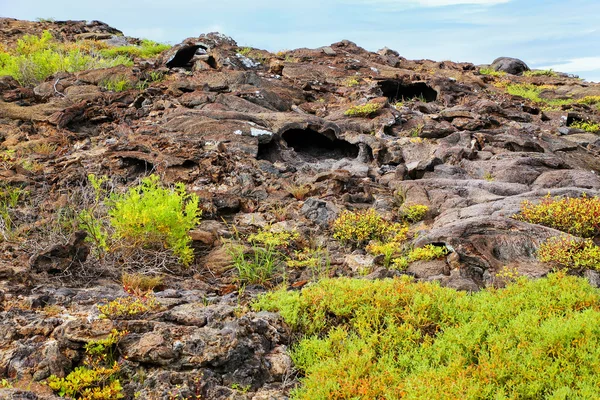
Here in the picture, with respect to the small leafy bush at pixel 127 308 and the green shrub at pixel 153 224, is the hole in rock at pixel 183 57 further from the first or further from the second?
the small leafy bush at pixel 127 308

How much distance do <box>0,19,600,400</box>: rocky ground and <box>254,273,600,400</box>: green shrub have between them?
0.42 m

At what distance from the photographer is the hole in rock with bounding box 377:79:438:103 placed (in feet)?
66.3

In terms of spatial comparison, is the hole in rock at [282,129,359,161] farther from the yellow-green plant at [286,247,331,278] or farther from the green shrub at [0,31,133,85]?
the green shrub at [0,31,133,85]

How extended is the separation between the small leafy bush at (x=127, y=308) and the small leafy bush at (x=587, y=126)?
17.9 meters

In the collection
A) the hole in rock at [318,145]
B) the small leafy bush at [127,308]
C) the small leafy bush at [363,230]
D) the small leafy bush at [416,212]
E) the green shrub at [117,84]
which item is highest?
the green shrub at [117,84]

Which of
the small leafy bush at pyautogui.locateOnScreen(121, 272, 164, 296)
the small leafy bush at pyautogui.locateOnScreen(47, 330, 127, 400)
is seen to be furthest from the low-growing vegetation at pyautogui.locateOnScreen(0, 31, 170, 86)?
the small leafy bush at pyautogui.locateOnScreen(47, 330, 127, 400)

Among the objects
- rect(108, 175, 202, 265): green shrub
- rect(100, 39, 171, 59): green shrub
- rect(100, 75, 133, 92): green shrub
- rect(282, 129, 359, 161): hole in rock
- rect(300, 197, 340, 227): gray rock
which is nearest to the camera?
rect(108, 175, 202, 265): green shrub

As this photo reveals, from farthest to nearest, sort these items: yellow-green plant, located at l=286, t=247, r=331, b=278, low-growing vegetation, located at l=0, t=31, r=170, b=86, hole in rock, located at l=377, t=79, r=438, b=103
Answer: hole in rock, located at l=377, t=79, r=438, b=103 → low-growing vegetation, located at l=0, t=31, r=170, b=86 → yellow-green plant, located at l=286, t=247, r=331, b=278

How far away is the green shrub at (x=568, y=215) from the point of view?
7.35 m

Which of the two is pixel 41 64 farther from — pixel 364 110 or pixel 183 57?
pixel 364 110

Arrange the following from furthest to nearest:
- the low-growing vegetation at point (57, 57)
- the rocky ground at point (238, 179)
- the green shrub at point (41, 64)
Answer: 1. the low-growing vegetation at point (57, 57)
2. the green shrub at point (41, 64)
3. the rocky ground at point (238, 179)

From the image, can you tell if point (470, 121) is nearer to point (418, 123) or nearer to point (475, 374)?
point (418, 123)

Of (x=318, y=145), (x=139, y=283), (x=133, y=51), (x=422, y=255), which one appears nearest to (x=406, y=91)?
(x=318, y=145)

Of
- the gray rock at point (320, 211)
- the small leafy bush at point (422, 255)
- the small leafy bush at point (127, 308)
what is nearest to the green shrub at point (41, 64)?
the gray rock at point (320, 211)
